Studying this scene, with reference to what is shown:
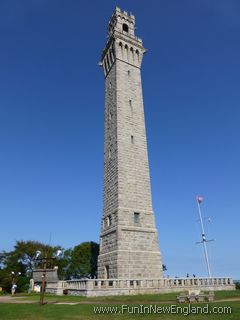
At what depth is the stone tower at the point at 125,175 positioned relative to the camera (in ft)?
112

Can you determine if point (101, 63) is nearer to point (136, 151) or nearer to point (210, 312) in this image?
point (136, 151)

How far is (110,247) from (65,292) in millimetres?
6612

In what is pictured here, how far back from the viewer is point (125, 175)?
3731 cm

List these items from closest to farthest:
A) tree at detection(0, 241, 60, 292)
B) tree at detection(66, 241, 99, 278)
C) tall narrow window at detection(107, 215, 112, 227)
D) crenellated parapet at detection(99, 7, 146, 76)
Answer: tall narrow window at detection(107, 215, 112, 227) < crenellated parapet at detection(99, 7, 146, 76) < tree at detection(0, 241, 60, 292) < tree at detection(66, 241, 99, 278)

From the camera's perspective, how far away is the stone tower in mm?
34062

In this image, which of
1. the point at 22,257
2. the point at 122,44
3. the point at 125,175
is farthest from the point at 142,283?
the point at 22,257

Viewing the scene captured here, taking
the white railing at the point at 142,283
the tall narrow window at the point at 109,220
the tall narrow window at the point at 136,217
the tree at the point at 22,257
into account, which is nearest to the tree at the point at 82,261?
the tree at the point at 22,257

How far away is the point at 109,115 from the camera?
43344 mm

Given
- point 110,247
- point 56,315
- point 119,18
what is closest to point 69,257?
point 110,247

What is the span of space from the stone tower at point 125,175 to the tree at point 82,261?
32.0m

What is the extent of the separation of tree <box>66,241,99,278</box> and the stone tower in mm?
31978

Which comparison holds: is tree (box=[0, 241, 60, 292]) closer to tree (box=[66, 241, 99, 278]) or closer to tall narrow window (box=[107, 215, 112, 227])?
tree (box=[66, 241, 99, 278])

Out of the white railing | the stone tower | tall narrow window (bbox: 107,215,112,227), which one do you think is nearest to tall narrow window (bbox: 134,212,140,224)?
the stone tower

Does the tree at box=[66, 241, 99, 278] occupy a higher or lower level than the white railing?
higher
